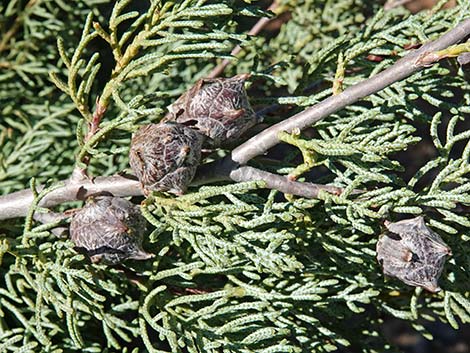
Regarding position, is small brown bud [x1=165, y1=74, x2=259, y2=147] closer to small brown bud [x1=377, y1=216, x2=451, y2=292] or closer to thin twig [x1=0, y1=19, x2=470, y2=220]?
thin twig [x1=0, y1=19, x2=470, y2=220]

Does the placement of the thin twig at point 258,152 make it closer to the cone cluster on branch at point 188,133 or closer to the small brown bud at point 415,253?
the cone cluster on branch at point 188,133

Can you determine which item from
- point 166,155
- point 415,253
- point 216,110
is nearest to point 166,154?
point 166,155

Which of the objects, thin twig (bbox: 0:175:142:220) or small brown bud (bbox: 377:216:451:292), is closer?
small brown bud (bbox: 377:216:451:292)

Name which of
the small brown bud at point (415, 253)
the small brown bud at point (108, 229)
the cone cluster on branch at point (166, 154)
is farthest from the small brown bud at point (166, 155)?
the small brown bud at point (415, 253)

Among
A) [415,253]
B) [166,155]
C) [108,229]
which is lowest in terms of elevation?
[415,253]

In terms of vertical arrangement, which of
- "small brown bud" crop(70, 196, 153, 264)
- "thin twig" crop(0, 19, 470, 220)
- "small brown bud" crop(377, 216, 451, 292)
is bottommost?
"small brown bud" crop(377, 216, 451, 292)

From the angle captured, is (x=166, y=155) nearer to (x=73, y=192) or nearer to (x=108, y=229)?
(x=108, y=229)

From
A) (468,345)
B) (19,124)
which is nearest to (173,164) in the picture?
(19,124)

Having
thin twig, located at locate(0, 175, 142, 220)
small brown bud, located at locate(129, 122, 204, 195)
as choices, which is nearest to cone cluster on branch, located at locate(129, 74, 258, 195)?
small brown bud, located at locate(129, 122, 204, 195)
